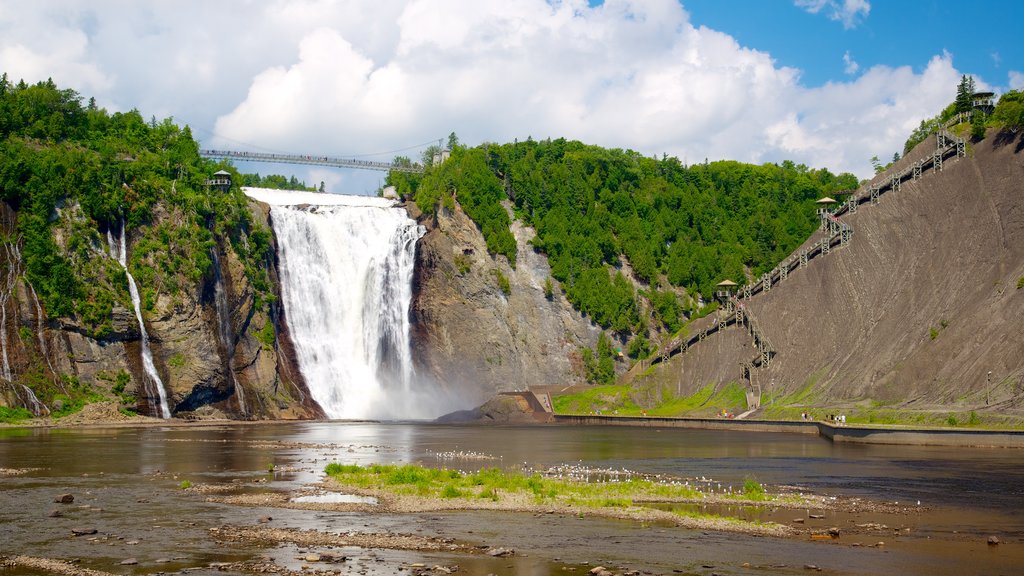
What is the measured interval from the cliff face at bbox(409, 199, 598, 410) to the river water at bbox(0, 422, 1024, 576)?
4935 cm

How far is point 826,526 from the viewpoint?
33094mm

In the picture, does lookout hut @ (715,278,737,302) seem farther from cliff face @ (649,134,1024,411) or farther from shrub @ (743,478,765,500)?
shrub @ (743,478,765,500)

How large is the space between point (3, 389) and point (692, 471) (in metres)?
64.6

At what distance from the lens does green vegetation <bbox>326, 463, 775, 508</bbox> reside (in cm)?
3878

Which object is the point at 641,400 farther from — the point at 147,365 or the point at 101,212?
the point at 101,212

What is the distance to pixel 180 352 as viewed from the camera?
103250mm

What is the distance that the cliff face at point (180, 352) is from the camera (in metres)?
94.2

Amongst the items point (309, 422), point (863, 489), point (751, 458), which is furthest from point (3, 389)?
point (863, 489)

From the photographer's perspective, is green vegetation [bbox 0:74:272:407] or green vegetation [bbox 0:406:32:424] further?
green vegetation [bbox 0:74:272:407]

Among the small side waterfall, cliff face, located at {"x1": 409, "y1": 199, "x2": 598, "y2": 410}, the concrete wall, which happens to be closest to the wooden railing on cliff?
cliff face, located at {"x1": 409, "y1": 199, "x2": 598, "y2": 410}

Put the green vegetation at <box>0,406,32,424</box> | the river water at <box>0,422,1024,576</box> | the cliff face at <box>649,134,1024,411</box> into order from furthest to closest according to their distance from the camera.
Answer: the green vegetation at <box>0,406,32,424</box> < the cliff face at <box>649,134,1024,411</box> < the river water at <box>0,422,1024,576</box>

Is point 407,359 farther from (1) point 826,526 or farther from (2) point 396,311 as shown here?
(1) point 826,526

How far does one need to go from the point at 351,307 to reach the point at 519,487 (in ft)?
278

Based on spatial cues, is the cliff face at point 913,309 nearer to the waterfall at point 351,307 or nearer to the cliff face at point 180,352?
the waterfall at point 351,307
